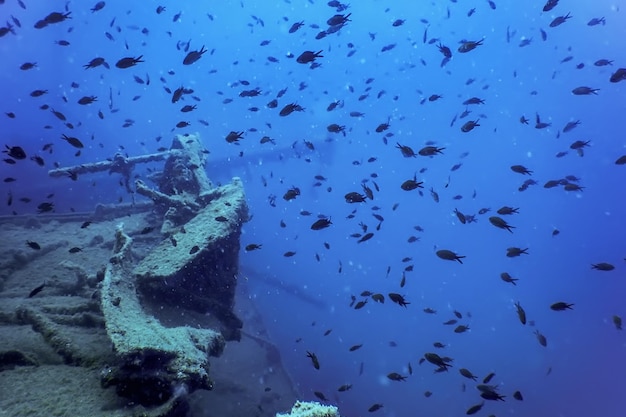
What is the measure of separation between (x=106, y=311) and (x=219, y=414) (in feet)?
18.2

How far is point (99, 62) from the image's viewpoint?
30.5 feet

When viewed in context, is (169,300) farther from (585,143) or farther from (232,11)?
(232,11)

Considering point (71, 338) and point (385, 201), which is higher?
point (71, 338)

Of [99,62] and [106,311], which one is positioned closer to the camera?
[106,311]

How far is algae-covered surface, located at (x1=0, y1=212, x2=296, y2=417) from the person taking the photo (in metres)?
4.44

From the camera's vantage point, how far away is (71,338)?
5.50 meters

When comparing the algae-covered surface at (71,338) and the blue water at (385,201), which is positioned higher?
the algae-covered surface at (71,338)

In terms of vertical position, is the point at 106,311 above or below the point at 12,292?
above

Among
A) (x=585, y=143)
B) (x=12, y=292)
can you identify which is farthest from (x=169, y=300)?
(x=585, y=143)

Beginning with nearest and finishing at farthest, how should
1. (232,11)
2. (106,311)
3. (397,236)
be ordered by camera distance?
(106,311) < (397,236) < (232,11)

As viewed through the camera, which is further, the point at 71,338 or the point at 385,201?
the point at 385,201

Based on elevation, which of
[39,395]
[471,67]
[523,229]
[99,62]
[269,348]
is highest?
[99,62]

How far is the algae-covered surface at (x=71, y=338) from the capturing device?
4441 millimetres

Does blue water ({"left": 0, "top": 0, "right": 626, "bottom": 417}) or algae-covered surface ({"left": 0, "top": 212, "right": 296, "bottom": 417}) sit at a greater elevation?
algae-covered surface ({"left": 0, "top": 212, "right": 296, "bottom": 417})
